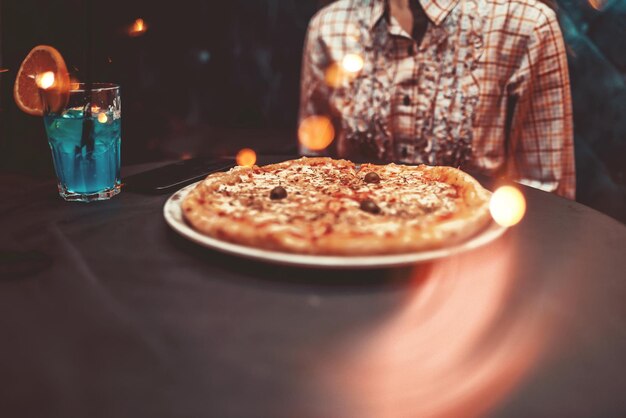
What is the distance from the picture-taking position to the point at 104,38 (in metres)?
2.04

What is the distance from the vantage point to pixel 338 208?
3.26ft

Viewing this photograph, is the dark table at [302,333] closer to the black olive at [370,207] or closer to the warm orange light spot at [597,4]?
the black olive at [370,207]

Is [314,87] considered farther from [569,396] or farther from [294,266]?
[569,396]

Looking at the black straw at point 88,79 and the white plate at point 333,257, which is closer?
the white plate at point 333,257

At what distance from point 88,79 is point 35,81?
256 mm

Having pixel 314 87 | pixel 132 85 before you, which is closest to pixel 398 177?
pixel 314 87

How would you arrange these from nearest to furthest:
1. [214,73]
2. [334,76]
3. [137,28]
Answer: [137,28] → [334,76] → [214,73]

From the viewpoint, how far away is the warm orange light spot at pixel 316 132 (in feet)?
8.51

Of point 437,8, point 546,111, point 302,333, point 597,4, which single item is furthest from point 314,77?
point 302,333

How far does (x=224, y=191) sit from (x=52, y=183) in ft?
1.61

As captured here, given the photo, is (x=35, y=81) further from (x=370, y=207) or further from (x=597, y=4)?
(x=597, y=4)

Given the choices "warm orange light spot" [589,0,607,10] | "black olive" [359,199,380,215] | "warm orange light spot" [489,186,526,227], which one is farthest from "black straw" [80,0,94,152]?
"warm orange light spot" [589,0,607,10]

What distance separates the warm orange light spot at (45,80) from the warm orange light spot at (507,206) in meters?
0.94

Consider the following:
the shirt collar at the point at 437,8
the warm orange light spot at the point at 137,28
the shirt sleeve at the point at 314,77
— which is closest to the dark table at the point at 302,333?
the shirt collar at the point at 437,8
